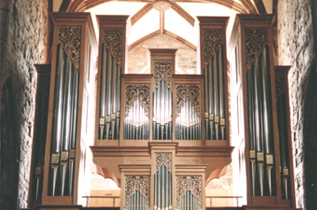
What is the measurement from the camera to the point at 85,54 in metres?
14.0

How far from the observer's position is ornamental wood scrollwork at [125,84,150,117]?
1413cm

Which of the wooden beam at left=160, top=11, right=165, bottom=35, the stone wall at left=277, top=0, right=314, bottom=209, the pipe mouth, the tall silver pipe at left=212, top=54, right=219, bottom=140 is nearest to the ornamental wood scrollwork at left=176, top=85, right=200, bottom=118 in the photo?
the tall silver pipe at left=212, top=54, right=219, bottom=140

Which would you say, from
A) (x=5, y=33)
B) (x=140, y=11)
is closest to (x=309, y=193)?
(x=5, y=33)

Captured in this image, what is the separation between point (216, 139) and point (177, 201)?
8.69 feet

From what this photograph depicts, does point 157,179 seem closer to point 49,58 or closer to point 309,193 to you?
point 309,193

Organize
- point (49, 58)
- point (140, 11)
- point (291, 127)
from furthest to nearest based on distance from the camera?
1. point (140, 11)
2. point (49, 58)
3. point (291, 127)

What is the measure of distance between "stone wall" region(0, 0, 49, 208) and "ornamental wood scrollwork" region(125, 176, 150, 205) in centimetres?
308

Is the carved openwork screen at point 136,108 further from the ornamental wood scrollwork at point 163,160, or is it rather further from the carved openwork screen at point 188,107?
the ornamental wood scrollwork at point 163,160

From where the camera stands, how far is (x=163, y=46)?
21406 mm

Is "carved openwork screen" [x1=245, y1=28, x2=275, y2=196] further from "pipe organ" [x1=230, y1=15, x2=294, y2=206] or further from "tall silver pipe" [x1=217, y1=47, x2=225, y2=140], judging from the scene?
"tall silver pipe" [x1=217, y1=47, x2=225, y2=140]

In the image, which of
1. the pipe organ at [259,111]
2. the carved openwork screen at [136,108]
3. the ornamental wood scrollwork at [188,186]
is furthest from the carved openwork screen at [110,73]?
the pipe organ at [259,111]

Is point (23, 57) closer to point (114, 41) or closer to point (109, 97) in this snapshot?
point (109, 97)

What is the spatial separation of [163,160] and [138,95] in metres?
2.84

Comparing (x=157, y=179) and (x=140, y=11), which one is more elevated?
(x=140, y=11)
